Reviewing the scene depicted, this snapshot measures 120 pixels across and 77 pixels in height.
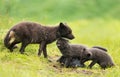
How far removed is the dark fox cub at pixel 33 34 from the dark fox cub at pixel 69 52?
1.98 ft

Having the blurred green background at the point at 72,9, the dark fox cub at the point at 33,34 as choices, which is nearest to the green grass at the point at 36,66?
the dark fox cub at the point at 33,34

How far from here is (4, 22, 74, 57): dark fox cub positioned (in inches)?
578

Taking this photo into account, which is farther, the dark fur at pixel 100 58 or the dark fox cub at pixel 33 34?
the dark fur at pixel 100 58

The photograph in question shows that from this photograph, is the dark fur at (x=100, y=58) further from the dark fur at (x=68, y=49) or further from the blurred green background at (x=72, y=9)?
the blurred green background at (x=72, y=9)

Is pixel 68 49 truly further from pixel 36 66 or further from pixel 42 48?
pixel 36 66

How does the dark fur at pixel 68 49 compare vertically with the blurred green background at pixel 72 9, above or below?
below

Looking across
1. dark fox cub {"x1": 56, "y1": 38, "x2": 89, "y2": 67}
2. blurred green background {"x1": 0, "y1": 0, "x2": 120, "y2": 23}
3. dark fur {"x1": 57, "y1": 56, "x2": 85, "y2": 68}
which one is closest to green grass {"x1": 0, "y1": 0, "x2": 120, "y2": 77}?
blurred green background {"x1": 0, "y1": 0, "x2": 120, "y2": 23}

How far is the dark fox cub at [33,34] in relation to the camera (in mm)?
14680

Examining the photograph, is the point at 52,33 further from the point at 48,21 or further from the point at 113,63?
the point at 48,21

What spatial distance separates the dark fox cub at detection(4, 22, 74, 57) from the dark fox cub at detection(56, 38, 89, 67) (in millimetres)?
603

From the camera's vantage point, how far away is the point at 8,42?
48.6ft

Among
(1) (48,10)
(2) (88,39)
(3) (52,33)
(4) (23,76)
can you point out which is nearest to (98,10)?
(1) (48,10)

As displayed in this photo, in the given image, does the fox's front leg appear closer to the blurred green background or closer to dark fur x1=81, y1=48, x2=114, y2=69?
dark fur x1=81, y1=48, x2=114, y2=69

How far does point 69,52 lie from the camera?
48.9 feet
